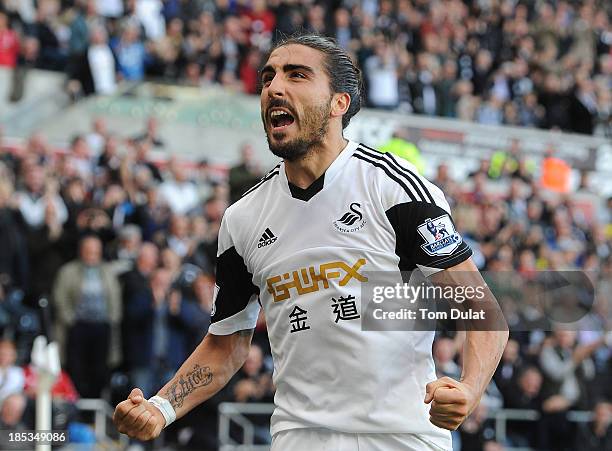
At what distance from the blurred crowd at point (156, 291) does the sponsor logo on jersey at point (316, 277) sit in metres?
5.33

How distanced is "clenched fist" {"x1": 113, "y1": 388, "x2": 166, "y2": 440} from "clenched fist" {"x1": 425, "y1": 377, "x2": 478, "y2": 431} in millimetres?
1221

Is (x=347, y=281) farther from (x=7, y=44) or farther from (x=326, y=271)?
(x=7, y=44)

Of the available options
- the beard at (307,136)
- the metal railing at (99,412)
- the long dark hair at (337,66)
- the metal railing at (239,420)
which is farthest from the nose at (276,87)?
the metal railing at (239,420)

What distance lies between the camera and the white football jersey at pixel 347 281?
472 centimetres

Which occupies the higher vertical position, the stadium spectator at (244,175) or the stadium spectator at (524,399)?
the stadium spectator at (244,175)

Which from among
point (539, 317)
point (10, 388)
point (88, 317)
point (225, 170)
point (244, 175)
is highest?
point (244, 175)

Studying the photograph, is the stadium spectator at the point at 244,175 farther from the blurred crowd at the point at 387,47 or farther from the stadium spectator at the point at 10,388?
the stadium spectator at the point at 10,388

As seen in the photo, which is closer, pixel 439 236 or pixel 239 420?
pixel 439 236

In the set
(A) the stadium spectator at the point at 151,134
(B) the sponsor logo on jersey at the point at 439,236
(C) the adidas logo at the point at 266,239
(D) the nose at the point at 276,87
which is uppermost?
(D) the nose at the point at 276,87

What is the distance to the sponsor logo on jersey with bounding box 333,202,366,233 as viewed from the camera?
193 inches

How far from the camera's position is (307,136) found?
5.04 metres

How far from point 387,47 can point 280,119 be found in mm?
15416

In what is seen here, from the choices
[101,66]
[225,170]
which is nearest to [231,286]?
[225,170]

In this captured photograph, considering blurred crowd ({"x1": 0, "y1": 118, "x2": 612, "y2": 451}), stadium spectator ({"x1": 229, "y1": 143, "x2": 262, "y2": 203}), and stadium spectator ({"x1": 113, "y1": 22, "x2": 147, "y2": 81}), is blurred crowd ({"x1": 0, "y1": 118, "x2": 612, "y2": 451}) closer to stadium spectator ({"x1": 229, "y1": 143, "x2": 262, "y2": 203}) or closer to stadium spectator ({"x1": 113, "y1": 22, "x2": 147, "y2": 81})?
stadium spectator ({"x1": 229, "y1": 143, "x2": 262, "y2": 203})
